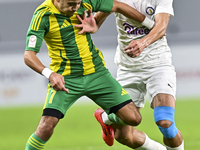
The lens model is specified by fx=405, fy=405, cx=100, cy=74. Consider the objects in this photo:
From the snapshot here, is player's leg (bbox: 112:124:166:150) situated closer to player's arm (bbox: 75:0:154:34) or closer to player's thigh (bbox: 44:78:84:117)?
player's thigh (bbox: 44:78:84:117)

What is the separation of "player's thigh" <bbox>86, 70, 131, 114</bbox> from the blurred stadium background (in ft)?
16.8

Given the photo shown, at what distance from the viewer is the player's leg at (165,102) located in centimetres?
436

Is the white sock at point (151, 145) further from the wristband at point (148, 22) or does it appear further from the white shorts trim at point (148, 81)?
the wristband at point (148, 22)

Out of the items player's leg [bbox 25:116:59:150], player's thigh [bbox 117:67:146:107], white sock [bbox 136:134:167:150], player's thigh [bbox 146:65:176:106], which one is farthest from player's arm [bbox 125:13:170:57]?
white sock [bbox 136:134:167:150]

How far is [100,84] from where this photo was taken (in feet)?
14.6

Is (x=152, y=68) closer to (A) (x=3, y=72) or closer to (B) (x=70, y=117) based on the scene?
(B) (x=70, y=117)

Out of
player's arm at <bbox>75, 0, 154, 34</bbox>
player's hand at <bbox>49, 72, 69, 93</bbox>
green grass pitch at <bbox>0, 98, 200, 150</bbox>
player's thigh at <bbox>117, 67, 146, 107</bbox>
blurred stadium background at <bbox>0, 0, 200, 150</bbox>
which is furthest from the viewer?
blurred stadium background at <bbox>0, 0, 200, 150</bbox>

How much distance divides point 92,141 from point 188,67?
15.0 feet

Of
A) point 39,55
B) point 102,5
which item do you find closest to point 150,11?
point 102,5

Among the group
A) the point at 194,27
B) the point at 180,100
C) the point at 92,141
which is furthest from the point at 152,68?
the point at 194,27

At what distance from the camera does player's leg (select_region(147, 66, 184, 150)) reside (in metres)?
4.36

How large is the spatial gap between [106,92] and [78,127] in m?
4.22

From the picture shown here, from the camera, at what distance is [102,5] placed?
4.43 metres

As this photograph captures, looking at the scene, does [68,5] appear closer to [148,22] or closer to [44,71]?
[44,71]
